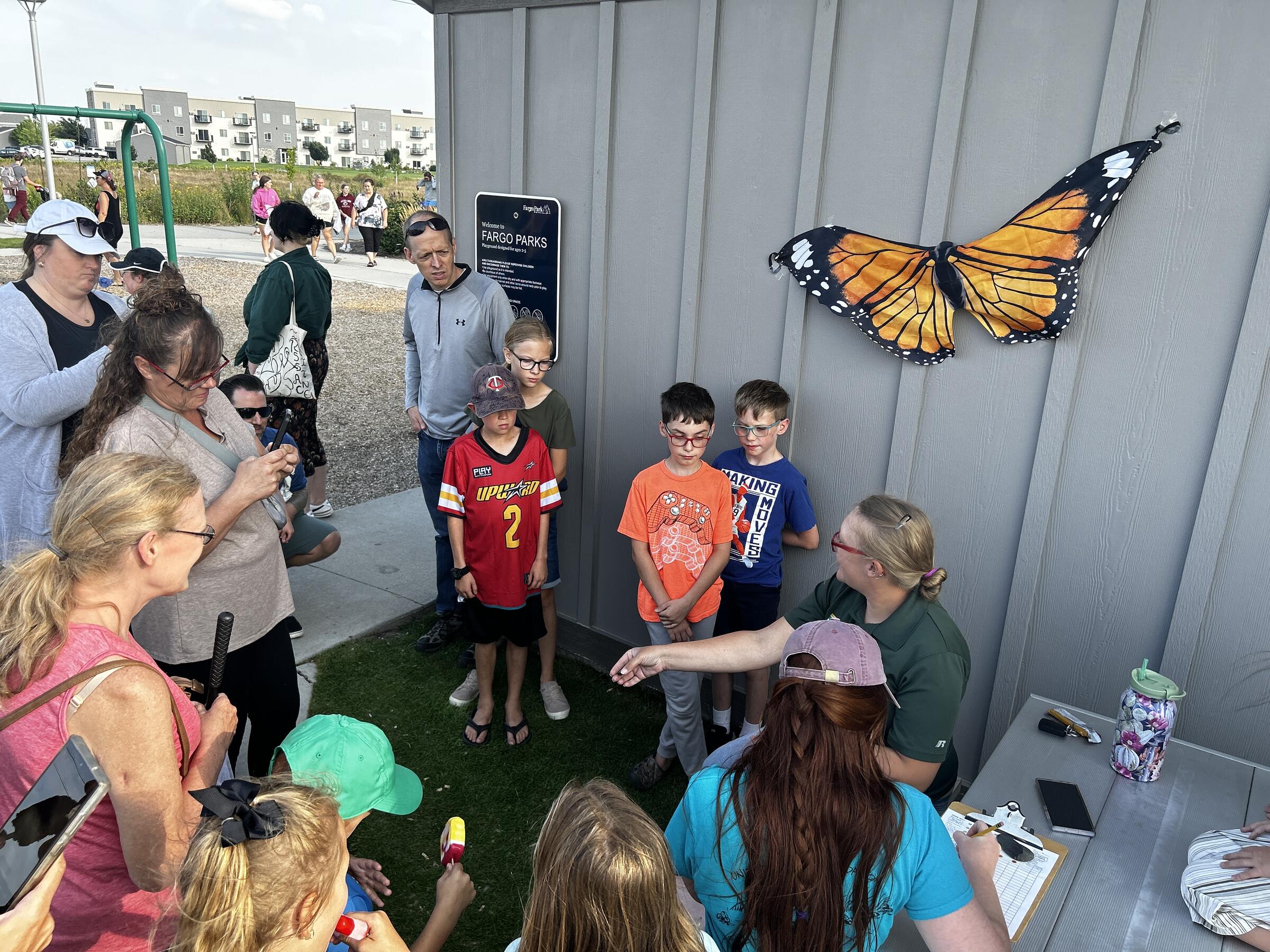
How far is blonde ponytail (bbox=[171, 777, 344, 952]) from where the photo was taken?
1.31m

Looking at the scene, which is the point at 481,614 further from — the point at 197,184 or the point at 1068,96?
the point at 197,184

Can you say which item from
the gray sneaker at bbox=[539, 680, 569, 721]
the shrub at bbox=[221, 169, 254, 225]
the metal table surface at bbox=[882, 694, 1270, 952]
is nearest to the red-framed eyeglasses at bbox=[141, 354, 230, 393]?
the gray sneaker at bbox=[539, 680, 569, 721]

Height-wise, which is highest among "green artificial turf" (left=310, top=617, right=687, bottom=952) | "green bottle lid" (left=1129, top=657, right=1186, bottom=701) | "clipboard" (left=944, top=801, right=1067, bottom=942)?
"green bottle lid" (left=1129, top=657, right=1186, bottom=701)

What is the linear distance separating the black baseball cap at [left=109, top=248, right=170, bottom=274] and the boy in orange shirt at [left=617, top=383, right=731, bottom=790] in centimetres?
353

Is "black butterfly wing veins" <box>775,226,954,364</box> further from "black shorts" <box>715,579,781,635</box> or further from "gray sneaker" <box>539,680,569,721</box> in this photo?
"gray sneaker" <box>539,680,569,721</box>

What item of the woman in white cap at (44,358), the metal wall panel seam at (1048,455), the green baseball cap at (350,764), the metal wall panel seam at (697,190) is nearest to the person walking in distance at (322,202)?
the woman in white cap at (44,358)

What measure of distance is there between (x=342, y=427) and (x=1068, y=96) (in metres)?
7.74

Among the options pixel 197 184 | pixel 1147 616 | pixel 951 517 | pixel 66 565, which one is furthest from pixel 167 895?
pixel 197 184

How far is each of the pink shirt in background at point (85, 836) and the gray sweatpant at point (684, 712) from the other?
6.66ft

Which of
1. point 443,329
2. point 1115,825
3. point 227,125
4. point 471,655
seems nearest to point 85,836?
point 1115,825

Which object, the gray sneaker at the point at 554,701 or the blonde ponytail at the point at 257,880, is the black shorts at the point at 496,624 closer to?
the gray sneaker at the point at 554,701

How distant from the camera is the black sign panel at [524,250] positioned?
4.37m

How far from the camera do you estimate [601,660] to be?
4.73 meters

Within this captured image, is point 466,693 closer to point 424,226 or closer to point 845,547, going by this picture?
point 424,226
